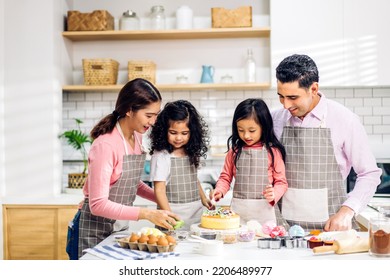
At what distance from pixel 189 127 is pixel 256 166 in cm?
34

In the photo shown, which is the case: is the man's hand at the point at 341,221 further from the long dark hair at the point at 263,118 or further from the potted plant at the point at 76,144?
the potted plant at the point at 76,144

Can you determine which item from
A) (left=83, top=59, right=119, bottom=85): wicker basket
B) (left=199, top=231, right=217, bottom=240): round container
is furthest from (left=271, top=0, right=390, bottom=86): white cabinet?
(left=199, top=231, right=217, bottom=240): round container

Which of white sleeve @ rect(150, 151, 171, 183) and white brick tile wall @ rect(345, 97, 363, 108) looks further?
white brick tile wall @ rect(345, 97, 363, 108)

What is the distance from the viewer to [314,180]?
7.64 ft

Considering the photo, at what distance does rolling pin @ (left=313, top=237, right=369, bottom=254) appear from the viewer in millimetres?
1807

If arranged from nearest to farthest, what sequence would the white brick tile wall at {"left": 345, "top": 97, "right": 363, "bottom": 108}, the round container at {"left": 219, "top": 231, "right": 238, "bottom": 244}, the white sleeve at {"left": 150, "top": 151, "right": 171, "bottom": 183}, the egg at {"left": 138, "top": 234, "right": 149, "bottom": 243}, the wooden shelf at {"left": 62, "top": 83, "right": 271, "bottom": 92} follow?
the egg at {"left": 138, "top": 234, "right": 149, "bottom": 243} < the round container at {"left": 219, "top": 231, "right": 238, "bottom": 244} < the white sleeve at {"left": 150, "top": 151, "right": 171, "bottom": 183} < the wooden shelf at {"left": 62, "top": 83, "right": 271, "bottom": 92} < the white brick tile wall at {"left": 345, "top": 97, "right": 363, "bottom": 108}

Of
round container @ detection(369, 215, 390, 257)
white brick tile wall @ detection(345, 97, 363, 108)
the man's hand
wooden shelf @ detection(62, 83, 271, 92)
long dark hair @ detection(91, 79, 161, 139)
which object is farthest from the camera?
white brick tile wall @ detection(345, 97, 363, 108)

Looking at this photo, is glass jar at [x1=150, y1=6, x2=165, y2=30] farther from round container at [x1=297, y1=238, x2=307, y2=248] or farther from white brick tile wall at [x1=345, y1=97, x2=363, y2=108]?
round container at [x1=297, y1=238, x2=307, y2=248]

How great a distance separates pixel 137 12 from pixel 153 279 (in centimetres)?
293

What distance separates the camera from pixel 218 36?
4.14 m

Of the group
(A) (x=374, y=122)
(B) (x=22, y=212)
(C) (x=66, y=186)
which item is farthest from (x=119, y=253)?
(A) (x=374, y=122)

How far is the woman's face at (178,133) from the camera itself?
2.44 m

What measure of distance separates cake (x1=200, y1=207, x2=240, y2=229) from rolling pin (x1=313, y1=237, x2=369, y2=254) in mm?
367

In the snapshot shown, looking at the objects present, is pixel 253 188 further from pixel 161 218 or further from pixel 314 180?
pixel 161 218
